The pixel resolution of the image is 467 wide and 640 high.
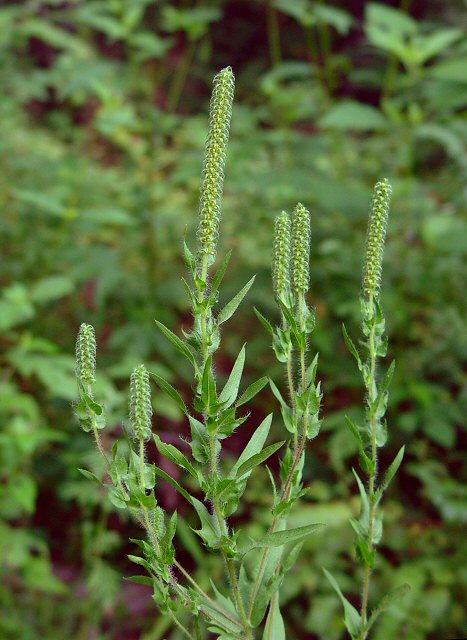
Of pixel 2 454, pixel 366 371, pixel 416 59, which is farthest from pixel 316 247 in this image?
pixel 366 371

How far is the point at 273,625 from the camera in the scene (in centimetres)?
67

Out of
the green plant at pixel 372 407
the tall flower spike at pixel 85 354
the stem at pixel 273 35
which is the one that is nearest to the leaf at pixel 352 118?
the stem at pixel 273 35

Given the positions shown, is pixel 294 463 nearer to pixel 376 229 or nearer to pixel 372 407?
pixel 372 407

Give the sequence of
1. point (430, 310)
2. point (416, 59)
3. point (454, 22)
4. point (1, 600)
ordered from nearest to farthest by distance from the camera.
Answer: point (1, 600), point (416, 59), point (430, 310), point (454, 22)

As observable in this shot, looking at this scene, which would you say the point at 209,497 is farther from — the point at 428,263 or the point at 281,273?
the point at 428,263

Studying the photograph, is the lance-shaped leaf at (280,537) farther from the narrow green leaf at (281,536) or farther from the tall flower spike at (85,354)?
the tall flower spike at (85,354)

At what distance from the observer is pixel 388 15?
2744 mm

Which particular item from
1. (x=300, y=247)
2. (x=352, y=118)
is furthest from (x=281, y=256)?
(x=352, y=118)

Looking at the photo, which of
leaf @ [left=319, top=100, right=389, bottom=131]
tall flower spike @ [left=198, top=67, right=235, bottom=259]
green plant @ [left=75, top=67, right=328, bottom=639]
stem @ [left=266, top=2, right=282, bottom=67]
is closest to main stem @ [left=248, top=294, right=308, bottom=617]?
green plant @ [left=75, top=67, right=328, bottom=639]

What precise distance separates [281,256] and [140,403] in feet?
0.53

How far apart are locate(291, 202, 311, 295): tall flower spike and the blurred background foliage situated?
1.25 meters

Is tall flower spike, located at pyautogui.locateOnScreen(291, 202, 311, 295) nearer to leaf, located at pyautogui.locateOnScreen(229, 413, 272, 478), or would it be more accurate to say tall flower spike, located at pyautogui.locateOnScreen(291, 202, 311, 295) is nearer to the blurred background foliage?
leaf, located at pyautogui.locateOnScreen(229, 413, 272, 478)

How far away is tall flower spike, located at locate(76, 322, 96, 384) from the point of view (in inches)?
22.9

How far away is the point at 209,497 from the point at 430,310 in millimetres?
2390
